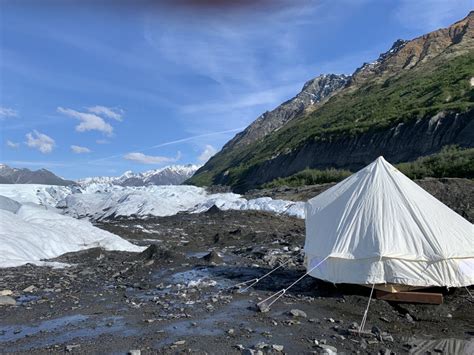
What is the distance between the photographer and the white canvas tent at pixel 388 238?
924 centimetres

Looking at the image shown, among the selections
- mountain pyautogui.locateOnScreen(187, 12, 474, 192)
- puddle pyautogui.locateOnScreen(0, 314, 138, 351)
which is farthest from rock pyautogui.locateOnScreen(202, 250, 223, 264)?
mountain pyautogui.locateOnScreen(187, 12, 474, 192)

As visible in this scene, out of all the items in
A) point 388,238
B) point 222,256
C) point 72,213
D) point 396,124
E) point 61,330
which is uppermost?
point 396,124

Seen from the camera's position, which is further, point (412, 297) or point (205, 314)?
point (412, 297)

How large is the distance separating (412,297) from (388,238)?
1295 millimetres

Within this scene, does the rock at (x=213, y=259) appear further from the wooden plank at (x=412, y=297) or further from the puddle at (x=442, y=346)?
the puddle at (x=442, y=346)

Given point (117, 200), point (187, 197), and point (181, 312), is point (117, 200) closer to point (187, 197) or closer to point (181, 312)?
point (187, 197)

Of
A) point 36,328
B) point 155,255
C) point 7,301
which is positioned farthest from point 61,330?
point 155,255

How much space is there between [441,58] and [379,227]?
9671 cm

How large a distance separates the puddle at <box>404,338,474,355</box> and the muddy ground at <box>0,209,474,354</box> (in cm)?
2

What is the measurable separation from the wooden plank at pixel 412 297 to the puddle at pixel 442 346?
165cm

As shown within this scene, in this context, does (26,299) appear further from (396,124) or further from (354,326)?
(396,124)

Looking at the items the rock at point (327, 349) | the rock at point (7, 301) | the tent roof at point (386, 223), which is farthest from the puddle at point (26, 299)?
the rock at point (327, 349)

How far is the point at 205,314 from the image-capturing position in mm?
8891

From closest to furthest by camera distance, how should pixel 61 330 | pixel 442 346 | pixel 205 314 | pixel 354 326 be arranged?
pixel 442 346, pixel 354 326, pixel 61 330, pixel 205 314
